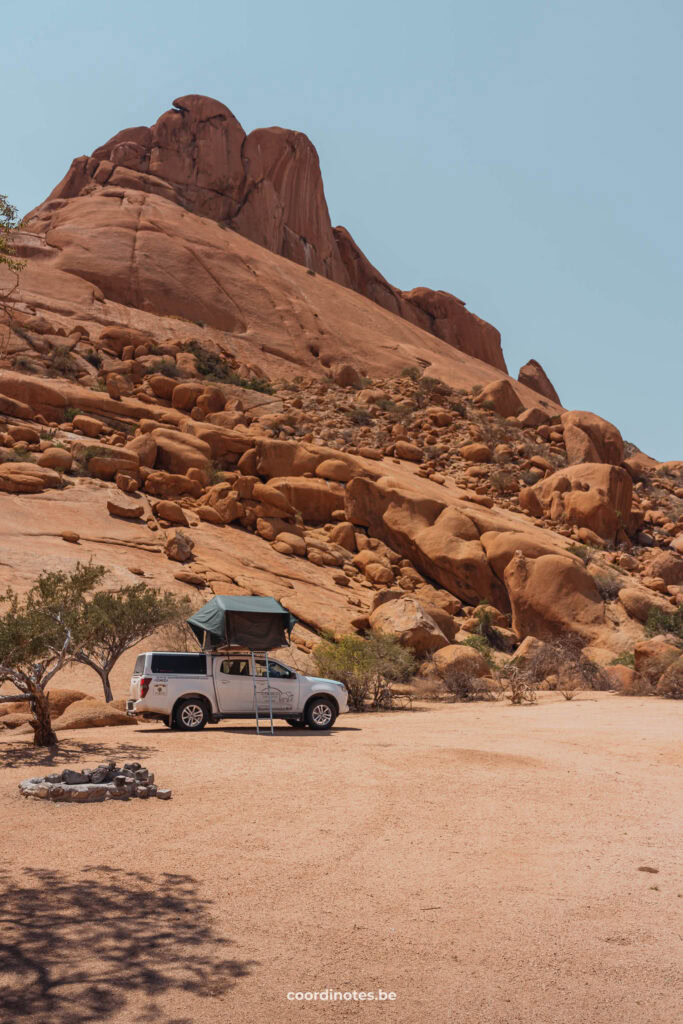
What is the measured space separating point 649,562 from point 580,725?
76.8 feet

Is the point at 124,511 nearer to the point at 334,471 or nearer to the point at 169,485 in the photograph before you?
the point at 169,485

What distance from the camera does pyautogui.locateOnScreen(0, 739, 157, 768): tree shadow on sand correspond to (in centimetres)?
1109

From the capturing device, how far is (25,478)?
97.1 ft

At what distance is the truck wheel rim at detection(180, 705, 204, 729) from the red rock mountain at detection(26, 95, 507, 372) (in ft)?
196

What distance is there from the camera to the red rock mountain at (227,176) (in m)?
71.4

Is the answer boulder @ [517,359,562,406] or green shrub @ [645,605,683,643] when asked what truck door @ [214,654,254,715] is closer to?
green shrub @ [645,605,683,643]

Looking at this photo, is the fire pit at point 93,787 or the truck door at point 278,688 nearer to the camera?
the fire pit at point 93,787

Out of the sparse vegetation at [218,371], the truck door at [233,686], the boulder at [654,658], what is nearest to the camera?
the truck door at [233,686]

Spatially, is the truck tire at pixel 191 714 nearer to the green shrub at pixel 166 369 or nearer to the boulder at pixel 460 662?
the boulder at pixel 460 662

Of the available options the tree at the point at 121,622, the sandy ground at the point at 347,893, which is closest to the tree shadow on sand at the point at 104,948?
the sandy ground at the point at 347,893

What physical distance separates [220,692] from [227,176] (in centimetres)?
6654

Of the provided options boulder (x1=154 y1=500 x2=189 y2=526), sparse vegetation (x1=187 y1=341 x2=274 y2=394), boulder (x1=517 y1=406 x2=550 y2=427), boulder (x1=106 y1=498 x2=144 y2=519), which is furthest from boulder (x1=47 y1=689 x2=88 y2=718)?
boulder (x1=517 y1=406 x2=550 y2=427)

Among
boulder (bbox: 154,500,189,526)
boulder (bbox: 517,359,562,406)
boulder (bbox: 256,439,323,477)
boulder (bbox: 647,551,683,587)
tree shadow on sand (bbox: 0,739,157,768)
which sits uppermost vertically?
boulder (bbox: 517,359,562,406)

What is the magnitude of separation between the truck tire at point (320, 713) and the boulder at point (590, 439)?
115ft
